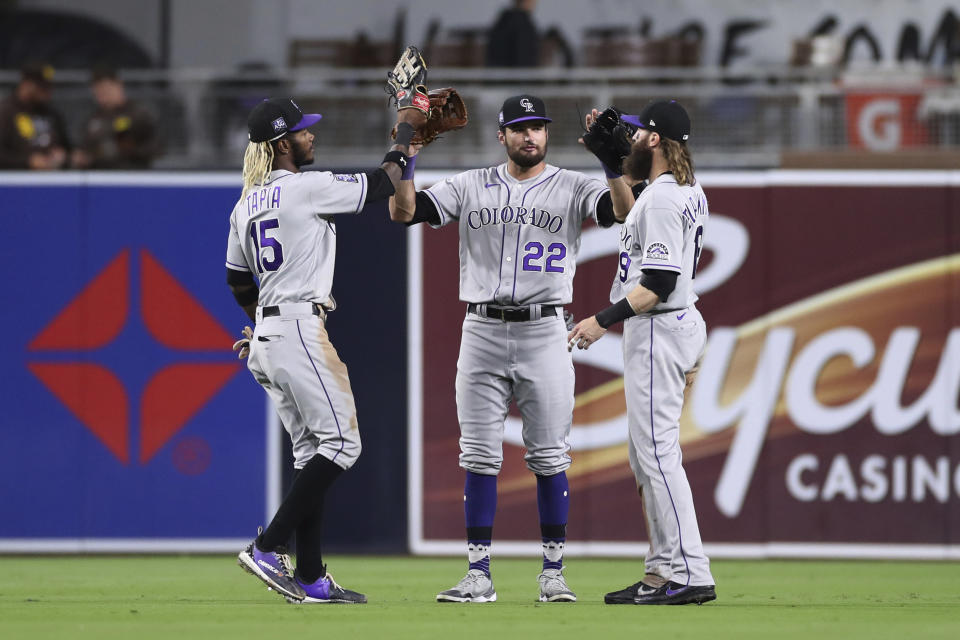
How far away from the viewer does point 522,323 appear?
641cm

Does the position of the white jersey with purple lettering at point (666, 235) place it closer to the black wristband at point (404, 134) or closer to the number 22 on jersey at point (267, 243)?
the black wristband at point (404, 134)

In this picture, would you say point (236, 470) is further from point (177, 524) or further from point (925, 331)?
point (925, 331)

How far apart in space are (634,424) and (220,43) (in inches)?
335

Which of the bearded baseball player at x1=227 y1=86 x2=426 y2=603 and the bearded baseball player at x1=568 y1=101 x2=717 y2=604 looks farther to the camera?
the bearded baseball player at x1=227 y1=86 x2=426 y2=603

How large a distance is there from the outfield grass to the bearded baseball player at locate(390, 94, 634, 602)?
0.39m

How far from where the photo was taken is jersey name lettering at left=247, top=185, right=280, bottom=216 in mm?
6188

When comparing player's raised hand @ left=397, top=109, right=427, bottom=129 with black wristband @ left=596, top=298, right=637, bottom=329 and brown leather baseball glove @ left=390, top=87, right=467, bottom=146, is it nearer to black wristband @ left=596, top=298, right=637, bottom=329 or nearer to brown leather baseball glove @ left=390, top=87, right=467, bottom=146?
brown leather baseball glove @ left=390, top=87, right=467, bottom=146

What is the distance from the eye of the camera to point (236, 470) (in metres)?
9.37

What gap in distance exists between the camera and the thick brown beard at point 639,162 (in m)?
6.34

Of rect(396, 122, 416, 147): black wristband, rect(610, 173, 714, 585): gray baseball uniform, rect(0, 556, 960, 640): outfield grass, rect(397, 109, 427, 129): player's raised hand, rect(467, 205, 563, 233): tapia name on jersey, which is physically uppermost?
rect(397, 109, 427, 129): player's raised hand

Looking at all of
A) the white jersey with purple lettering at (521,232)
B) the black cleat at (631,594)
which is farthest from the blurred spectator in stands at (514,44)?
the black cleat at (631,594)

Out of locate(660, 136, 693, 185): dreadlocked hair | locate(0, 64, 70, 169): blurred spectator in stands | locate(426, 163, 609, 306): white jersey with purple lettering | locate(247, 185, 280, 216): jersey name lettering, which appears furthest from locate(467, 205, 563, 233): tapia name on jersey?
locate(0, 64, 70, 169): blurred spectator in stands

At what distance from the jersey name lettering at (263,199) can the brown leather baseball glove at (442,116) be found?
782 millimetres

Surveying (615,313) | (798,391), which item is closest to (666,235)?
(615,313)
